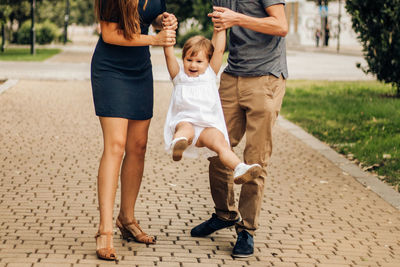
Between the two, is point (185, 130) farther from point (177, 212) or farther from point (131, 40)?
point (177, 212)

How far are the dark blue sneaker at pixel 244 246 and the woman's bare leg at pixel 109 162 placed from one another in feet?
2.73

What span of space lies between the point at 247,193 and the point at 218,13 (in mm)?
1183

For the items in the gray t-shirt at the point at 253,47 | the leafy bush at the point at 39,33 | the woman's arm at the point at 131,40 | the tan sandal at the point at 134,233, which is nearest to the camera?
the woman's arm at the point at 131,40

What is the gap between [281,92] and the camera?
181 inches

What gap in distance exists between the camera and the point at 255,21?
4.24m

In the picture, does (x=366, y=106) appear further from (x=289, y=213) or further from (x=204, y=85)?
(x=204, y=85)

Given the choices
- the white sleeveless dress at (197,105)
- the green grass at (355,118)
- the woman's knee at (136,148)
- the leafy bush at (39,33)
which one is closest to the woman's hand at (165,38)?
the white sleeveless dress at (197,105)

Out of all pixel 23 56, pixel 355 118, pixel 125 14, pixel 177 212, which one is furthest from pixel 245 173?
pixel 23 56

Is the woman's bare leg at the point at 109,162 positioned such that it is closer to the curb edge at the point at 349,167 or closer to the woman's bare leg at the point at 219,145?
the woman's bare leg at the point at 219,145

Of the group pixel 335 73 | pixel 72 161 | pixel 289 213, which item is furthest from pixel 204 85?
pixel 335 73

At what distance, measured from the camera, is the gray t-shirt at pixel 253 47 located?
4426 mm

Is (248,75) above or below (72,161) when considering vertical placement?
above

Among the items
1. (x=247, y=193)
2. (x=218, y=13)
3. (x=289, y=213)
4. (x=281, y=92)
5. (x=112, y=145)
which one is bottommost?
(x=289, y=213)

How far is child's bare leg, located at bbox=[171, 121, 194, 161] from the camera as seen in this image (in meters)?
4.09
